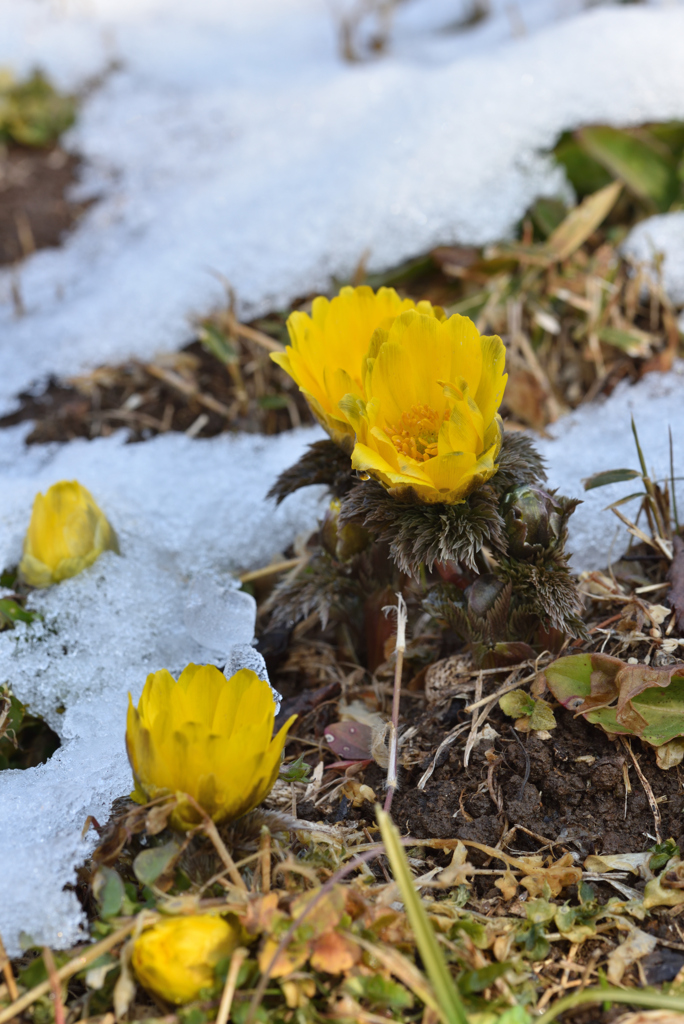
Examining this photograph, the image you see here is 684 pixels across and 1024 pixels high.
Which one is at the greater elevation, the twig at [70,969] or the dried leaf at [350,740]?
the twig at [70,969]

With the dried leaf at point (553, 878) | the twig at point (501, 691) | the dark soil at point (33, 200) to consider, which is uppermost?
the dark soil at point (33, 200)

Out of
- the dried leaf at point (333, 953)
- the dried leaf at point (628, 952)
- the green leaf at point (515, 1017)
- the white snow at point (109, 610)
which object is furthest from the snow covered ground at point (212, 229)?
the dried leaf at point (628, 952)

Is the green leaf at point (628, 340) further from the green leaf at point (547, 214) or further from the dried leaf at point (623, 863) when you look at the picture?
the dried leaf at point (623, 863)

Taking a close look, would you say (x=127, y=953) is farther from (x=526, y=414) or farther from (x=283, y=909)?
(x=526, y=414)

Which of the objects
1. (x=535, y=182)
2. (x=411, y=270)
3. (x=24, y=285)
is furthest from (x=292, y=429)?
(x=24, y=285)

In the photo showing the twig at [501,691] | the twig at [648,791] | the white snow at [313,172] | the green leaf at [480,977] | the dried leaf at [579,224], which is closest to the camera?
the green leaf at [480,977]

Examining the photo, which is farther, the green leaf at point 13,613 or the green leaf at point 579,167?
the green leaf at point 579,167

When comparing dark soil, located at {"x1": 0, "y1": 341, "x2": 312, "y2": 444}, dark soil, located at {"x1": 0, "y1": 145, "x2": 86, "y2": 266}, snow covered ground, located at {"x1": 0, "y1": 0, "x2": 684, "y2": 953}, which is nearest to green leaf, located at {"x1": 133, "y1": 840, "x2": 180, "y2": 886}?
snow covered ground, located at {"x1": 0, "y1": 0, "x2": 684, "y2": 953}

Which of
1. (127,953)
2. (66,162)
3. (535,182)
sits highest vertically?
(66,162)
